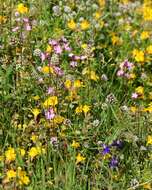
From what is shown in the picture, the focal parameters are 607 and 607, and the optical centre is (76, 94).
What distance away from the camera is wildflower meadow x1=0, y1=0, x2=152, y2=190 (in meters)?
3.54

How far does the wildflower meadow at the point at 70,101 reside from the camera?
11.6ft

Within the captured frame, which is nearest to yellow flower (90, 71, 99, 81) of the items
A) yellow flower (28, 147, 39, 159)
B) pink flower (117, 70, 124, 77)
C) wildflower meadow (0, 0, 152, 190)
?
wildflower meadow (0, 0, 152, 190)

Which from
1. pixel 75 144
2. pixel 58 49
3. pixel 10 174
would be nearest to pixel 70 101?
pixel 75 144

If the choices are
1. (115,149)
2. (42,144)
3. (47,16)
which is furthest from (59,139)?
(47,16)

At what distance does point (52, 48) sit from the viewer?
457cm

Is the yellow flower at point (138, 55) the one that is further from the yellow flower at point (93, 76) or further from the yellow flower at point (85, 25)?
the yellow flower at point (93, 76)

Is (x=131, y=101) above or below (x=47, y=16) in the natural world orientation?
below

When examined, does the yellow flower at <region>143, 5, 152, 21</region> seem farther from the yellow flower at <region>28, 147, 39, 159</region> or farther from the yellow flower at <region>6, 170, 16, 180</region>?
the yellow flower at <region>6, 170, 16, 180</region>

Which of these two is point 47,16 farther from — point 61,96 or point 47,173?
point 47,173

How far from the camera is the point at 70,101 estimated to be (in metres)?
4.11

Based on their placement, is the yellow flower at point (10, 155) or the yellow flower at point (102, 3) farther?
the yellow flower at point (102, 3)

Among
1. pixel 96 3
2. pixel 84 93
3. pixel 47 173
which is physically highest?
pixel 96 3

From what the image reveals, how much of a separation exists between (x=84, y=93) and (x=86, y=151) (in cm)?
57

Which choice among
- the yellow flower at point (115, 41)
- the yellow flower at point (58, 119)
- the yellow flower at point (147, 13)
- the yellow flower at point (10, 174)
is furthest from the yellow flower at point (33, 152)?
the yellow flower at point (147, 13)
